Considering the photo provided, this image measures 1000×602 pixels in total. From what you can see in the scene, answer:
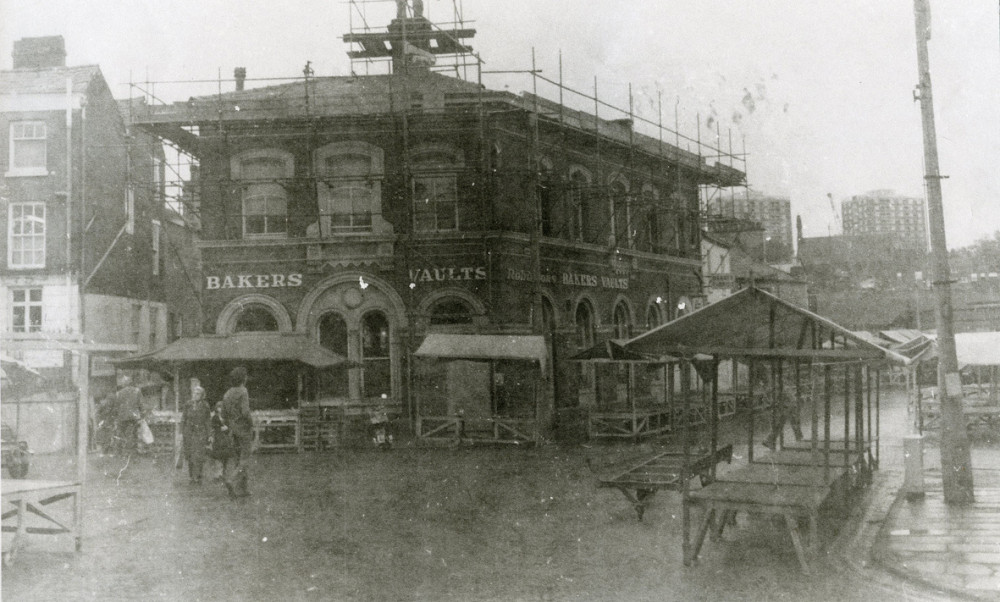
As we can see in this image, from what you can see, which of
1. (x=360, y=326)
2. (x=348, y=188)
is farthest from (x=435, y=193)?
(x=360, y=326)

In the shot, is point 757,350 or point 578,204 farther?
point 578,204

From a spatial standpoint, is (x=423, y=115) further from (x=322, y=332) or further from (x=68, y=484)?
(x=68, y=484)

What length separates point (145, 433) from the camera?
64.0 ft

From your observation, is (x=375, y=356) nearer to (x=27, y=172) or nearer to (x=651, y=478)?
(x=27, y=172)

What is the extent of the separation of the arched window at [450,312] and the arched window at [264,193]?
4.48 m

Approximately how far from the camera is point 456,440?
2020 cm

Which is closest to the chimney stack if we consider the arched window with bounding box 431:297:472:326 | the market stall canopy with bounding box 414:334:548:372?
the arched window with bounding box 431:297:472:326

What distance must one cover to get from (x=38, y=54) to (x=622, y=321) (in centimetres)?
1780

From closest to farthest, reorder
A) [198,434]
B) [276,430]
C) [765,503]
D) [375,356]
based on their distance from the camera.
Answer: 1. [765,503]
2. [198,434]
3. [276,430]
4. [375,356]

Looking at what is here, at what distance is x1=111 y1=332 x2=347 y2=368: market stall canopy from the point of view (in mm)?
18703

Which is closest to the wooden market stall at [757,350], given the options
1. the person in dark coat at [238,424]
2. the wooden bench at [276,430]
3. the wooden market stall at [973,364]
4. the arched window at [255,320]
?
the person in dark coat at [238,424]

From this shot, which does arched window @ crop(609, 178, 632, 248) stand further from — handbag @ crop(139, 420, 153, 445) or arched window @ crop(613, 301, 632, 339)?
handbag @ crop(139, 420, 153, 445)

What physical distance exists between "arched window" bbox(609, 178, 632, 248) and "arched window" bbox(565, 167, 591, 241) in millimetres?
987

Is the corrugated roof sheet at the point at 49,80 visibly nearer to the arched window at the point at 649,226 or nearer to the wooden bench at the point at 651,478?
the arched window at the point at 649,226
